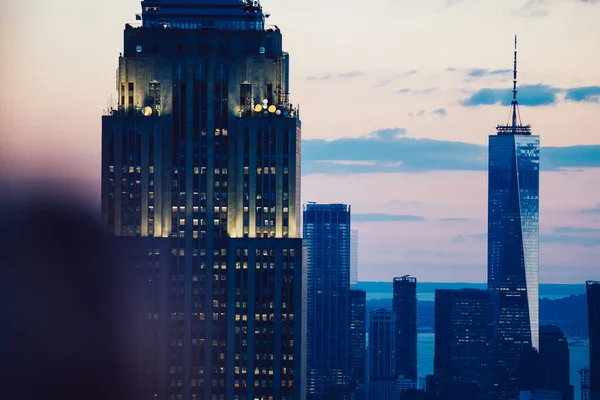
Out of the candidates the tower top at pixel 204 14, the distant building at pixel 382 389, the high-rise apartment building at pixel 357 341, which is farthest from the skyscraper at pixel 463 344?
the tower top at pixel 204 14

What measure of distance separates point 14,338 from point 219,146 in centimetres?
4477

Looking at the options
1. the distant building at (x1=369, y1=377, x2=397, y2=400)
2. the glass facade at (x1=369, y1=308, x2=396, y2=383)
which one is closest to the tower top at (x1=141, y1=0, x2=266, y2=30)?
the distant building at (x1=369, y1=377, x2=397, y2=400)

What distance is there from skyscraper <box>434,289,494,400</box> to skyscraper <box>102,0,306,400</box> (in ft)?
349

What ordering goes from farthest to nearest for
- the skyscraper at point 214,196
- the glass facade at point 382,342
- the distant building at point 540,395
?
the glass facade at point 382,342
the distant building at point 540,395
the skyscraper at point 214,196

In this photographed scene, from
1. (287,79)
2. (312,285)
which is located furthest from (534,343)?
(287,79)

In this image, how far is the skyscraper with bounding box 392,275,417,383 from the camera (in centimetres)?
17912

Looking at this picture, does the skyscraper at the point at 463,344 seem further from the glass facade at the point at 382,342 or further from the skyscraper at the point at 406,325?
the glass facade at the point at 382,342

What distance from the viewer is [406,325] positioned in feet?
606

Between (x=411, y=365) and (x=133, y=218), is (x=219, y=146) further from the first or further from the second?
(x=411, y=365)

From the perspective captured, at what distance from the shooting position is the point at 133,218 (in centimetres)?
5491

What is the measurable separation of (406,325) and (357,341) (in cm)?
1517

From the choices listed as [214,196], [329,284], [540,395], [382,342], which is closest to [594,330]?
[540,395]

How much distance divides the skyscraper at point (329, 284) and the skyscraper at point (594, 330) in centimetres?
3225

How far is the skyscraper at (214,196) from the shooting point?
5441 centimetres
